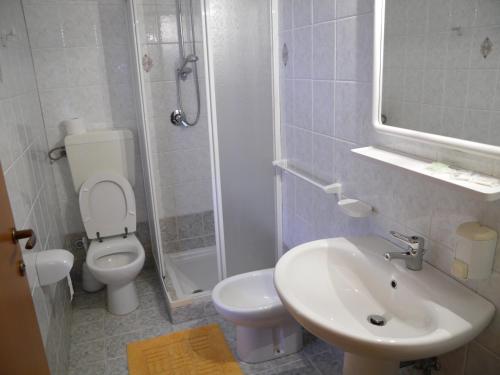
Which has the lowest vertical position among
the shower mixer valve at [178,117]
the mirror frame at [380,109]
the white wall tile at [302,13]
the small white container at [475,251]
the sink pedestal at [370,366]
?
the sink pedestal at [370,366]

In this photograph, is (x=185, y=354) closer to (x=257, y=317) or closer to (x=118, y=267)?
(x=257, y=317)

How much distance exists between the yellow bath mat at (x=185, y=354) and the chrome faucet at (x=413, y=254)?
1.19 m

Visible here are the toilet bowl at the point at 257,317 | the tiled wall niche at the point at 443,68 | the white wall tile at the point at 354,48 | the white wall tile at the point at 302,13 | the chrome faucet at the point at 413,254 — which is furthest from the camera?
the toilet bowl at the point at 257,317

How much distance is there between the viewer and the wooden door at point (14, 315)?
3.67 feet

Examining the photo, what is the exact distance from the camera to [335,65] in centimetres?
173

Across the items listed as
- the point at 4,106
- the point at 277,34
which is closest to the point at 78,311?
the point at 4,106

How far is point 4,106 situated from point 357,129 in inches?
58.8

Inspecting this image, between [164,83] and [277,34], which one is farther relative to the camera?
[164,83]

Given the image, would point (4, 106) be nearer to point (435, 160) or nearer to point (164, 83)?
point (164, 83)

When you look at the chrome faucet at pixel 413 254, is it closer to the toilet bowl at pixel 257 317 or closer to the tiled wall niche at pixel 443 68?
the tiled wall niche at pixel 443 68

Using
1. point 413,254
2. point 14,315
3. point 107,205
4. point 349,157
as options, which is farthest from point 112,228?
point 413,254

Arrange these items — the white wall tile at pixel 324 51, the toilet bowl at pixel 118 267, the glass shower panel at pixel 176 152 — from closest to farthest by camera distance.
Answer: the white wall tile at pixel 324 51
the toilet bowl at pixel 118 267
the glass shower panel at pixel 176 152

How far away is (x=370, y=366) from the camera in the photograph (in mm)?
1413

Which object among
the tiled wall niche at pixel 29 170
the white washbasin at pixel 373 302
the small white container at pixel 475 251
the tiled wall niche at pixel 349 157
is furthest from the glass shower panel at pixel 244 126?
the small white container at pixel 475 251
